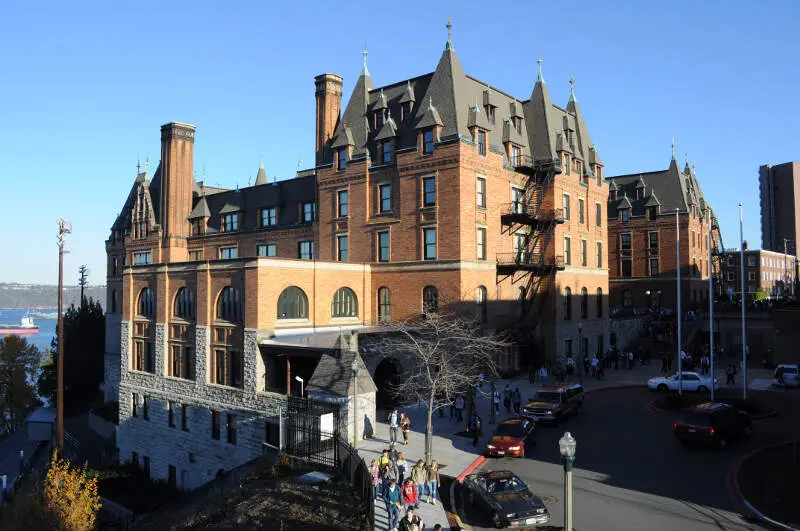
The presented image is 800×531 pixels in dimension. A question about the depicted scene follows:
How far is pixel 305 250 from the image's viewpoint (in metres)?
49.7

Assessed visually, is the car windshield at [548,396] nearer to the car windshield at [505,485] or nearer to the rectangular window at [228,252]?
the car windshield at [505,485]

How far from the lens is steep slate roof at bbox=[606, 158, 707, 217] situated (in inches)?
2576

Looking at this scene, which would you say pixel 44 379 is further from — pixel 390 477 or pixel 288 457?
pixel 390 477

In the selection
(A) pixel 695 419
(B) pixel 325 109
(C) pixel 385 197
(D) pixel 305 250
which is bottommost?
(A) pixel 695 419

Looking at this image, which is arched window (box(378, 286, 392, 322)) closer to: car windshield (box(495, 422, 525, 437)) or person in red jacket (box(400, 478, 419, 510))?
car windshield (box(495, 422, 525, 437))

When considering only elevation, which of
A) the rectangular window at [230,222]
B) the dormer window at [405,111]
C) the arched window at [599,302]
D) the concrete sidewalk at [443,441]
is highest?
the dormer window at [405,111]

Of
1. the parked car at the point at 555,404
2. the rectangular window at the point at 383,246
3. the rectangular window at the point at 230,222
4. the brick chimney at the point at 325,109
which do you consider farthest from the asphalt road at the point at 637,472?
the rectangular window at the point at 230,222

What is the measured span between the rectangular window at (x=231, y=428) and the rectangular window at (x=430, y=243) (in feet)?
53.3

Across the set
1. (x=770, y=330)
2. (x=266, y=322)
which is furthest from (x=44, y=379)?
(x=770, y=330)

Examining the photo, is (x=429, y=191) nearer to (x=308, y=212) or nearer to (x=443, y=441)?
(x=308, y=212)

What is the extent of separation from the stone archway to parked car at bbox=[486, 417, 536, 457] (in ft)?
36.3

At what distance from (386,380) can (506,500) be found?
19.2 metres

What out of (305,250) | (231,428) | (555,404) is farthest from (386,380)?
(305,250)

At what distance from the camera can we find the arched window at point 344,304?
4091 cm
